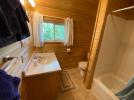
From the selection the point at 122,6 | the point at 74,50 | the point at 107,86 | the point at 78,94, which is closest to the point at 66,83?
the point at 78,94

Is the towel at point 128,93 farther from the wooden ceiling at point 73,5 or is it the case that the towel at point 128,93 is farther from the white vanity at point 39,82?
the wooden ceiling at point 73,5

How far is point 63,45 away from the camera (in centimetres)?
283

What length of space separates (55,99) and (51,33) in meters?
1.77

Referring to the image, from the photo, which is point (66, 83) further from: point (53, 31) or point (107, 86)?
point (53, 31)

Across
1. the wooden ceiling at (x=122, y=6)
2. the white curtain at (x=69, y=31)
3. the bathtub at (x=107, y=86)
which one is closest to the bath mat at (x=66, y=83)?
the bathtub at (x=107, y=86)

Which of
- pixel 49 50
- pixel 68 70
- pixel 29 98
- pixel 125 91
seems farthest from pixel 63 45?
pixel 125 91

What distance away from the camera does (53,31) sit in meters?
2.67

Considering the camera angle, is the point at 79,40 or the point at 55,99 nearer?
the point at 55,99

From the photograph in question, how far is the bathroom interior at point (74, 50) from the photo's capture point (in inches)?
56.9

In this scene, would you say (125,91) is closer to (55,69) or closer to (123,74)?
(123,74)

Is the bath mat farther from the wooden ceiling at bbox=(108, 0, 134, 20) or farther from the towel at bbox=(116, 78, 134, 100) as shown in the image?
the wooden ceiling at bbox=(108, 0, 134, 20)

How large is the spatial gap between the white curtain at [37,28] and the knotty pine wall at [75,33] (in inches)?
7.9

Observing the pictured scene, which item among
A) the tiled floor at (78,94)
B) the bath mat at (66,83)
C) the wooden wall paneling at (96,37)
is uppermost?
the wooden wall paneling at (96,37)

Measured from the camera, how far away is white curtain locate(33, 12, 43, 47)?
2.23 meters
